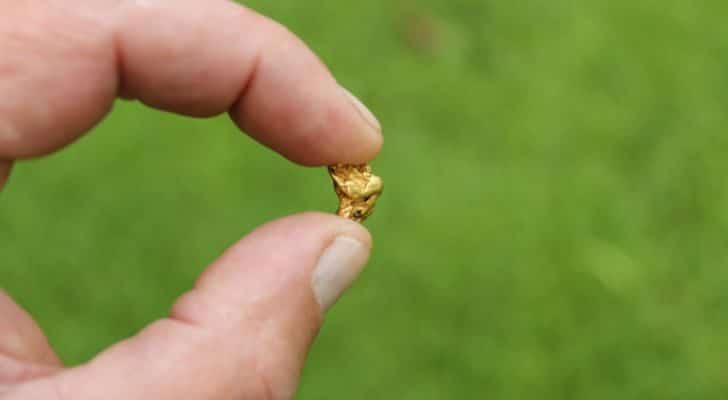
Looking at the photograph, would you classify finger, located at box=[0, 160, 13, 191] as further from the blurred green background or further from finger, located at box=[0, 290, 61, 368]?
the blurred green background

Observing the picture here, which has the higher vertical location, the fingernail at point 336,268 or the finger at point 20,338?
the fingernail at point 336,268

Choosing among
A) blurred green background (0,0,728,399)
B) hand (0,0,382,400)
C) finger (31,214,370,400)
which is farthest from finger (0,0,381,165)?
blurred green background (0,0,728,399)

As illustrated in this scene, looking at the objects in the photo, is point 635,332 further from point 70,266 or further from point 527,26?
point 70,266

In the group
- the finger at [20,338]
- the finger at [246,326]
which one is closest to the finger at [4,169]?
the finger at [20,338]

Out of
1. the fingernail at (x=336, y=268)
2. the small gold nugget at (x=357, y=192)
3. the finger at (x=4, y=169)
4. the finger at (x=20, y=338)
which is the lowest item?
the finger at (x=20, y=338)

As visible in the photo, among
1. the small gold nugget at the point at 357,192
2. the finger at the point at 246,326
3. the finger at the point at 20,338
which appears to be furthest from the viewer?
the small gold nugget at the point at 357,192

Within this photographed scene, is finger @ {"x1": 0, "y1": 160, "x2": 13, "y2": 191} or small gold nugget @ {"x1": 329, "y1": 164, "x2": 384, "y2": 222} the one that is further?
small gold nugget @ {"x1": 329, "y1": 164, "x2": 384, "y2": 222}

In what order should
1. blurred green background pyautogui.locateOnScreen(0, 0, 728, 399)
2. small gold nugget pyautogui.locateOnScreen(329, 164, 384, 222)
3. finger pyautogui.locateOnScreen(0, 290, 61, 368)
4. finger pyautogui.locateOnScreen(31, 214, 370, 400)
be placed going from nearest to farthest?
finger pyautogui.locateOnScreen(31, 214, 370, 400) < finger pyautogui.locateOnScreen(0, 290, 61, 368) < small gold nugget pyautogui.locateOnScreen(329, 164, 384, 222) < blurred green background pyautogui.locateOnScreen(0, 0, 728, 399)

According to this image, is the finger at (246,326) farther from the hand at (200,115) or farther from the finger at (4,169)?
the finger at (4,169)
